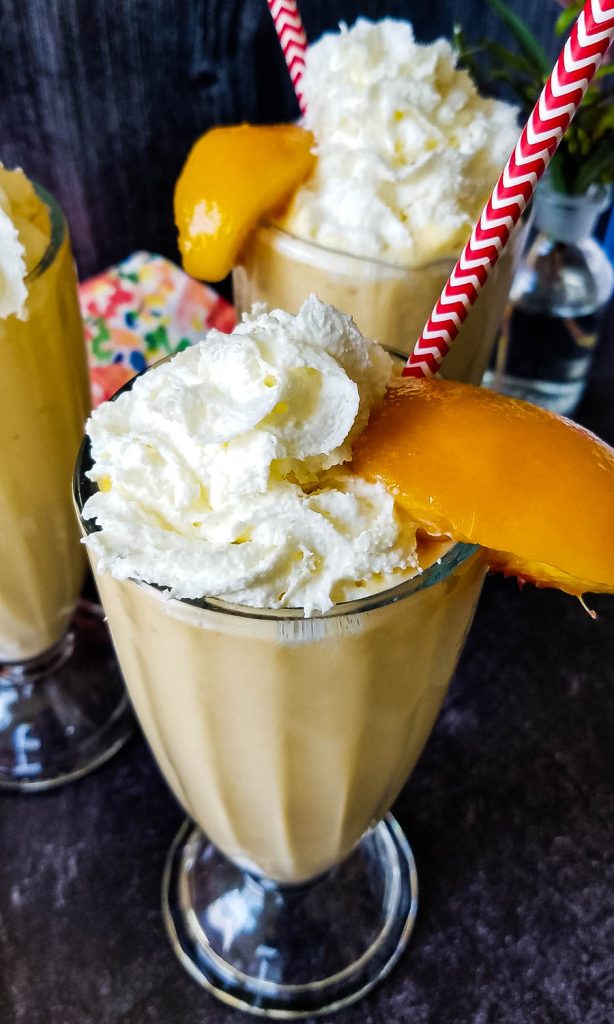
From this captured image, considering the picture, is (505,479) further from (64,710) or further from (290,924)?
(64,710)

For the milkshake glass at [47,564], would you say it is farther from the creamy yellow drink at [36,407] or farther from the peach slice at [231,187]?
the peach slice at [231,187]

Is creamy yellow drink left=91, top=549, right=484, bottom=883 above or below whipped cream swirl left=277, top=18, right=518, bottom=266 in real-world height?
below

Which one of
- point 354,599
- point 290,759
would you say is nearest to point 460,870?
point 290,759

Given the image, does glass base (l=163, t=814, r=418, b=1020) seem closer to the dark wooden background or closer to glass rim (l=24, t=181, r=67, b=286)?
glass rim (l=24, t=181, r=67, b=286)

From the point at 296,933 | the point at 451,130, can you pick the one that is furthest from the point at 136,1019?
the point at 451,130

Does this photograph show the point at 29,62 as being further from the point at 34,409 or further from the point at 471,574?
the point at 471,574

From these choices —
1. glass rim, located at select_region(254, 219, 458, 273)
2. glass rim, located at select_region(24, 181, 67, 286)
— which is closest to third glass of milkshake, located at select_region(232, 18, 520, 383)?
glass rim, located at select_region(254, 219, 458, 273)
